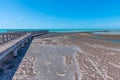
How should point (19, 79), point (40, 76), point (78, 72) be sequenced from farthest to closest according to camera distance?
point (78, 72) → point (40, 76) → point (19, 79)

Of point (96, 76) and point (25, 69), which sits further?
point (25, 69)

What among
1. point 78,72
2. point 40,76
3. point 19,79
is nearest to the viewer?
point 19,79

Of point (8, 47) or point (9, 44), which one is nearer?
point (8, 47)

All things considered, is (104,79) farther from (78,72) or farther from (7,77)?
(7,77)

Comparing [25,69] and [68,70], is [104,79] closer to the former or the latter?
[68,70]

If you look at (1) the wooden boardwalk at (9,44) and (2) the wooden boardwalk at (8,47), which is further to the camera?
(1) the wooden boardwalk at (9,44)

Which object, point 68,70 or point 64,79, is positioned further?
point 68,70

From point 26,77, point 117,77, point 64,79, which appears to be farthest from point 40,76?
point 117,77

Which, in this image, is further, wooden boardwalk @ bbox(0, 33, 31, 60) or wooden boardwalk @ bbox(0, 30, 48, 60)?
wooden boardwalk @ bbox(0, 30, 48, 60)

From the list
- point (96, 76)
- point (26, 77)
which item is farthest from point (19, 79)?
point (96, 76)
